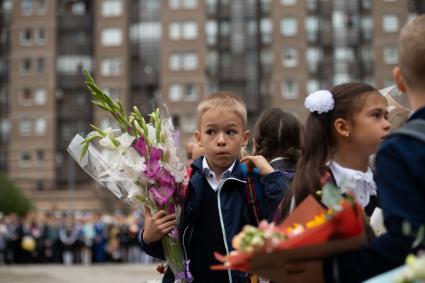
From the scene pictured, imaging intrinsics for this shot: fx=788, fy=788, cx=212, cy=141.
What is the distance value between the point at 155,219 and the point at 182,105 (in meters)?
56.0

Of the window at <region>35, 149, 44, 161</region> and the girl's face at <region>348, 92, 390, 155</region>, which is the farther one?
the window at <region>35, 149, 44, 161</region>

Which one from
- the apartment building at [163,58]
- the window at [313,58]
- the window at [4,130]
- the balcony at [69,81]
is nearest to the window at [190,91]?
the apartment building at [163,58]

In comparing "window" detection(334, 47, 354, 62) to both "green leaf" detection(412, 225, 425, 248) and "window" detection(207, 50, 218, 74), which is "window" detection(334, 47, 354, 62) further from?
"green leaf" detection(412, 225, 425, 248)

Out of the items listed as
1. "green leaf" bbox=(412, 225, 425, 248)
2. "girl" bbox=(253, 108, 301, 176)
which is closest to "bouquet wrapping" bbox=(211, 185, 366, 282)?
"green leaf" bbox=(412, 225, 425, 248)

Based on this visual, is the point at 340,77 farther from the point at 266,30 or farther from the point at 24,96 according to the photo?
the point at 24,96

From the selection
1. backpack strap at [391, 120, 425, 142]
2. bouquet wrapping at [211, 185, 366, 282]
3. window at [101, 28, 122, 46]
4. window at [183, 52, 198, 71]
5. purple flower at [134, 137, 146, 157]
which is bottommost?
bouquet wrapping at [211, 185, 366, 282]

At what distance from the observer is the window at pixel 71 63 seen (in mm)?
60969

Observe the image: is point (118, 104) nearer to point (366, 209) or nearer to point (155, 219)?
point (155, 219)

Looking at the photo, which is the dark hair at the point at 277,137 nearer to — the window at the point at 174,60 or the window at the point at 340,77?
the window at the point at 340,77

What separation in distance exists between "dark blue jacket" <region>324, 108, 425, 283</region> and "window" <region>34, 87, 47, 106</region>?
199 ft

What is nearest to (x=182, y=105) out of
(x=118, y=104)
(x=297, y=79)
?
(x=297, y=79)

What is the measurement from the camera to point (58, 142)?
61.4 m

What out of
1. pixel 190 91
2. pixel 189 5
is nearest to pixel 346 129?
pixel 190 91

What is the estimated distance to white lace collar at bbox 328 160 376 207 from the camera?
133 inches
